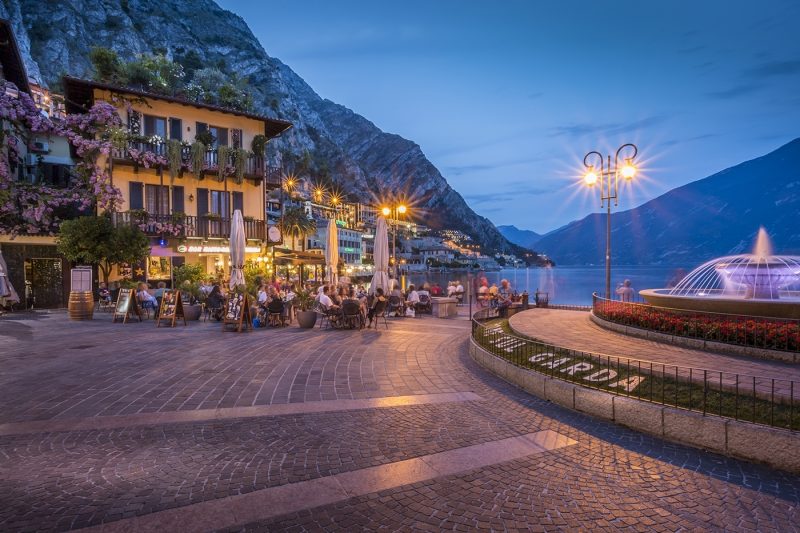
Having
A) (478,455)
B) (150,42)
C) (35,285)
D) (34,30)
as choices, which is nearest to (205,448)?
(478,455)

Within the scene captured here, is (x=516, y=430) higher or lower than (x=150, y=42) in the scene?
lower

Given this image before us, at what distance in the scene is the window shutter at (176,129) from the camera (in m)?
25.5

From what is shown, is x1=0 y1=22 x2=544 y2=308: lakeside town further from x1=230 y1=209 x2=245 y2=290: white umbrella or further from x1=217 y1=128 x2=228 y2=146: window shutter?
x1=230 y1=209 x2=245 y2=290: white umbrella

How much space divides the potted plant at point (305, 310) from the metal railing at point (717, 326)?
9236mm

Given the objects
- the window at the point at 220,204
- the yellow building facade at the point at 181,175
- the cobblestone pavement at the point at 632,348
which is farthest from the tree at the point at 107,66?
the cobblestone pavement at the point at 632,348

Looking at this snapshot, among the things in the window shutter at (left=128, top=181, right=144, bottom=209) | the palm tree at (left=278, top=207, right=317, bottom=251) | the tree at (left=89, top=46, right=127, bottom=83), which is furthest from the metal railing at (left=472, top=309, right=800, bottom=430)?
the palm tree at (left=278, top=207, right=317, bottom=251)

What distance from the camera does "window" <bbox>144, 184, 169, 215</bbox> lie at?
81.0ft

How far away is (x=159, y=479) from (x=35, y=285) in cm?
2256

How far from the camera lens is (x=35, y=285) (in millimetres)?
20969

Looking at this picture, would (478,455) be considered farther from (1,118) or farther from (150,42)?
(150,42)

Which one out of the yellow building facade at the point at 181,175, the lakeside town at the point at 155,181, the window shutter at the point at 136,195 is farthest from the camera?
the window shutter at the point at 136,195

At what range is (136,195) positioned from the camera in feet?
79.8

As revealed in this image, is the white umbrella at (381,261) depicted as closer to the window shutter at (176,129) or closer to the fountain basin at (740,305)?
the fountain basin at (740,305)

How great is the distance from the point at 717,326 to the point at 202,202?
2561 centimetres
